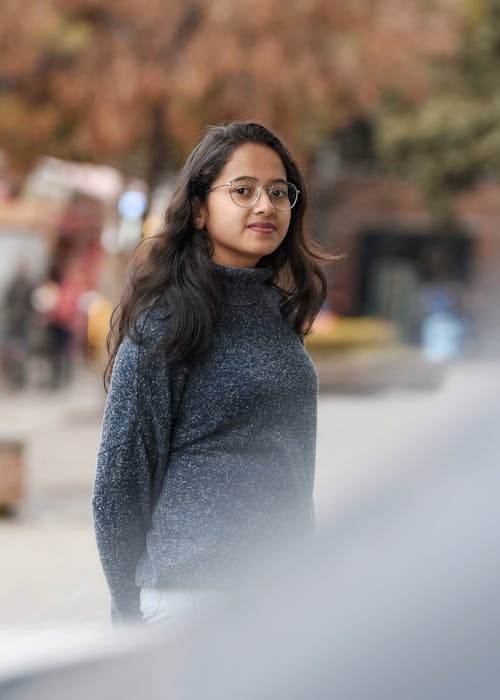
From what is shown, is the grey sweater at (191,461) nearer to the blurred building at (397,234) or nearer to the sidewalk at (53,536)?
the sidewalk at (53,536)

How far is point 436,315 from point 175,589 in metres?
31.6

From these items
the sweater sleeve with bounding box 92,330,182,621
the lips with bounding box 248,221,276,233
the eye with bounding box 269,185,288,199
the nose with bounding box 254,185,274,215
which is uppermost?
the eye with bounding box 269,185,288,199

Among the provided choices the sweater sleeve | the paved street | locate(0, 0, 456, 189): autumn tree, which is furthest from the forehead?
locate(0, 0, 456, 189): autumn tree

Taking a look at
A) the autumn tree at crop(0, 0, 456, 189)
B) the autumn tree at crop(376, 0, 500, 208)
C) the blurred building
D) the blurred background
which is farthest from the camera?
the blurred building

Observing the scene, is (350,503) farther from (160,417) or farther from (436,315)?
(436,315)

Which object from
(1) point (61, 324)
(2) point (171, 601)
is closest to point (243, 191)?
(2) point (171, 601)

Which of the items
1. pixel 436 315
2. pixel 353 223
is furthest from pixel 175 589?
pixel 353 223

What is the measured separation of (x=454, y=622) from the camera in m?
1.44

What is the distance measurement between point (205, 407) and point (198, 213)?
0.44m

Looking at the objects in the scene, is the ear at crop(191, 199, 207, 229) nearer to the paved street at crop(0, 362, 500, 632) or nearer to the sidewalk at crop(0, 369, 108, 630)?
the paved street at crop(0, 362, 500, 632)

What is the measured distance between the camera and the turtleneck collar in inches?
119

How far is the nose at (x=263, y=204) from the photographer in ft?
9.95

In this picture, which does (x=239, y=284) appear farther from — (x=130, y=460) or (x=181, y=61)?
(x=181, y=61)

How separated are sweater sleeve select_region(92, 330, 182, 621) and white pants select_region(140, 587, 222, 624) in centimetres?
8
